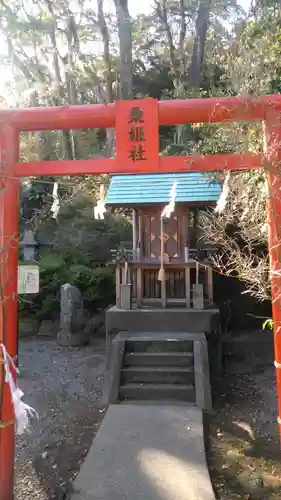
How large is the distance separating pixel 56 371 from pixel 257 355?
462 centimetres

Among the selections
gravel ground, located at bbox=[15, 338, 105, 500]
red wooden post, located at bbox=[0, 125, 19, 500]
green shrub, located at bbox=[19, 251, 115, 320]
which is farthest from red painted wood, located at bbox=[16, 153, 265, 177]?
green shrub, located at bbox=[19, 251, 115, 320]

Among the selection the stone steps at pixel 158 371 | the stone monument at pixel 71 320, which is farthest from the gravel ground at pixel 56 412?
the stone steps at pixel 158 371

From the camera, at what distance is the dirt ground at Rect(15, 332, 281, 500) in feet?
13.1

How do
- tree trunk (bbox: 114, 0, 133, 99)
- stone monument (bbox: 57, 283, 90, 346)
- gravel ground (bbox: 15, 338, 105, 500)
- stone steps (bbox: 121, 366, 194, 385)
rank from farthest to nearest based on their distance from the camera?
tree trunk (bbox: 114, 0, 133, 99), stone monument (bbox: 57, 283, 90, 346), stone steps (bbox: 121, 366, 194, 385), gravel ground (bbox: 15, 338, 105, 500)

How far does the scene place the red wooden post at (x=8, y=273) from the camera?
342cm

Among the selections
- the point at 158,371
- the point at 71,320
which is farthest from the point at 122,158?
the point at 71,320

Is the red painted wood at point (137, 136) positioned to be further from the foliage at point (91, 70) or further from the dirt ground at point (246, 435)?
the foliage at point (91, 70)

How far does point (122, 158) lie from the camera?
3514mm

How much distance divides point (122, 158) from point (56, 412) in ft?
14.1

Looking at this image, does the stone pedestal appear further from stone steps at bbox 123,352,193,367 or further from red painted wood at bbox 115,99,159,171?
red painted wood at bbox 115,99,159,171

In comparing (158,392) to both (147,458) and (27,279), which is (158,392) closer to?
(147,458)

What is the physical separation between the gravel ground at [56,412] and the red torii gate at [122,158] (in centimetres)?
69

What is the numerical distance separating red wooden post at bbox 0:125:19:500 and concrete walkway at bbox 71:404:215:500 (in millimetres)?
693

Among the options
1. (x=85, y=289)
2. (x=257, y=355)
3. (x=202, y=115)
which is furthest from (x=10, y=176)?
(x=85, y=289)
